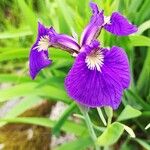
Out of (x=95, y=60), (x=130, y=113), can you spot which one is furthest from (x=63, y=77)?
(x=95, y=60)

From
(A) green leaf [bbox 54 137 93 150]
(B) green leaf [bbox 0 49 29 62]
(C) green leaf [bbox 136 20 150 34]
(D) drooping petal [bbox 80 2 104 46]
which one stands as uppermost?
(D) drooping petal [bbox 80 2 104 46]

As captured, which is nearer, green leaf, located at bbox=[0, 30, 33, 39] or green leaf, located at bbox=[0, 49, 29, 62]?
green leaf, located at bbox=[0, 49, 29, 62]

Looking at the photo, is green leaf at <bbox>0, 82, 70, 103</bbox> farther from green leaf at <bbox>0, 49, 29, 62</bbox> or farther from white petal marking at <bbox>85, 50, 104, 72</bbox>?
white petal marking at <bbox>85, 50, 104, 72</bbox>

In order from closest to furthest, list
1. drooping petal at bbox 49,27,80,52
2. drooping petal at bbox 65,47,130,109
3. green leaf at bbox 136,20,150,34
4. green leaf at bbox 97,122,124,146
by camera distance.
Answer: drooping petal at bbox 65,47,130,109 < drooping petal at bbox 49,27,80,52 < green leaf at bbox 97,122,124,146 < green leaf at bbox 136,20,150,34

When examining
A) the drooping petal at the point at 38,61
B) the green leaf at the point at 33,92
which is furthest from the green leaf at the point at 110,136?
the green leaf at the point at 33,92

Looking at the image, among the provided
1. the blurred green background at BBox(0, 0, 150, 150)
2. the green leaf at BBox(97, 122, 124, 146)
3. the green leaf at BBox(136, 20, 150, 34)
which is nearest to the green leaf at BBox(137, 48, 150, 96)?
the blurred green background at BBox(0, 0, 150, 150)

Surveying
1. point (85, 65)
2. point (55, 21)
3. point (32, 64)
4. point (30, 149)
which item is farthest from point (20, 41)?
point (85, 65)

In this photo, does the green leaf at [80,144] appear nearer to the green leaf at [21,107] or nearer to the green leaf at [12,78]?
the green leaf at [21,107]
